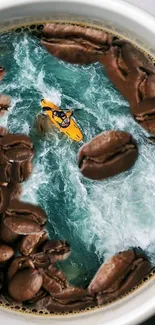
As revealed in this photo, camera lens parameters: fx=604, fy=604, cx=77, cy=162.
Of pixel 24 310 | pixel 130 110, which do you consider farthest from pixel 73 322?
pixel 130 110

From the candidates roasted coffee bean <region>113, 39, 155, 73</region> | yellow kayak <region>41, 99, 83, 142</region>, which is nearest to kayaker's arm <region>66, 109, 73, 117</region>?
yellow kayak <region>41, 99, 83, 142</region>

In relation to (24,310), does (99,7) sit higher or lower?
higher

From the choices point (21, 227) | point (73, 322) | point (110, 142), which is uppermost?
point (110, 142)

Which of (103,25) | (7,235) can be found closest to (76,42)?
(103,25)

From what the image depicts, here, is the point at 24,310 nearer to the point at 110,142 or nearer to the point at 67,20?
the point at 110,142

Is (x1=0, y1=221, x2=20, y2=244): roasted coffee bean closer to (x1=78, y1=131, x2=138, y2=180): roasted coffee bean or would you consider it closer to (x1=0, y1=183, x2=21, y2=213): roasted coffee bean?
(x1=0, y1=183, x2=21, y2=213): roasted coffee bean

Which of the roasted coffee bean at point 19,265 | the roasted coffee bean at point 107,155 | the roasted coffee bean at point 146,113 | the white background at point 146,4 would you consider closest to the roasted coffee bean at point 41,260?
the roasted coffee bean at point 19,265

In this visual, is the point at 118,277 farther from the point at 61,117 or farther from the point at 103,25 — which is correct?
the point at 103,25
